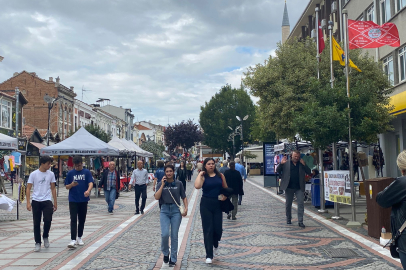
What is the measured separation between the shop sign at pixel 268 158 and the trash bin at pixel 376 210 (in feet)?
44.2

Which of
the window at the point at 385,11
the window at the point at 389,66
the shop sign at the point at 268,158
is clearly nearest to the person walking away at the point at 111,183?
the shop sign at the point at 268,158

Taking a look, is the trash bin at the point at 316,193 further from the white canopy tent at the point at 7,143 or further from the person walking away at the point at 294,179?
the white canopy tent at the point at 7,143

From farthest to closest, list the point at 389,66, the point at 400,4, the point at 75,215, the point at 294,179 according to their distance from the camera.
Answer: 1. the point at 389,66
2. the point at 400,4
3. the point at 294,179
4. the point at 75,215

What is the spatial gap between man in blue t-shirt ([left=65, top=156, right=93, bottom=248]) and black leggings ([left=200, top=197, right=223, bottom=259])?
2.49m

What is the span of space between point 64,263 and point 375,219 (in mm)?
6009

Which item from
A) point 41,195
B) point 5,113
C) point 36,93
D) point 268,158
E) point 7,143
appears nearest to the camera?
point 41,195

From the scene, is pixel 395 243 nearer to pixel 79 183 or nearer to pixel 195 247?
pixel 195 247

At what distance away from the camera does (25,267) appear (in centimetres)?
689

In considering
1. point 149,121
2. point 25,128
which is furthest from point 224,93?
point 149,121

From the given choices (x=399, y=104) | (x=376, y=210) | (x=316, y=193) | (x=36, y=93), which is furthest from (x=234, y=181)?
(x=36, y=93)

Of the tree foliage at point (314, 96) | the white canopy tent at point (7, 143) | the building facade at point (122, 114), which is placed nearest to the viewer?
the tree foliage at point (314, 96)

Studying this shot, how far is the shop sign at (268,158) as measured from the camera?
22.9 meters

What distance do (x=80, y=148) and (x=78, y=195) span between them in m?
11.7

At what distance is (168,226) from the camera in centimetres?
702
